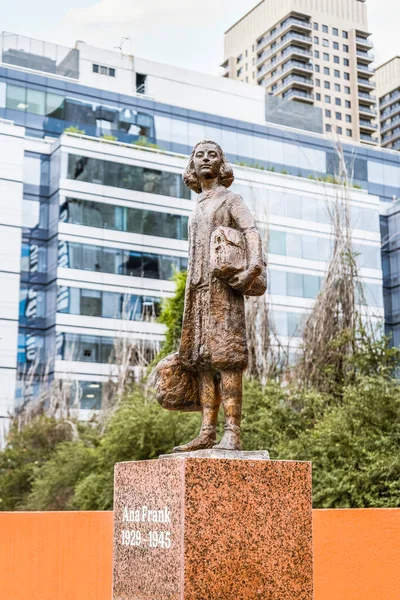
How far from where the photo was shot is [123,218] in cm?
5072

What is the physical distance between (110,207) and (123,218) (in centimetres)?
95

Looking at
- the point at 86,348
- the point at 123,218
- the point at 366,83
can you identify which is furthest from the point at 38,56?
the point at 366,83

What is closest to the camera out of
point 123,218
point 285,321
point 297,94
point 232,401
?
point 232,401

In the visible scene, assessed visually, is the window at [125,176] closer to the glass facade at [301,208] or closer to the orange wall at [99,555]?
the glass facade at [301,208]

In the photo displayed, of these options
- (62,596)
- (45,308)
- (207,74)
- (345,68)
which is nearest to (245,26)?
(345,68)

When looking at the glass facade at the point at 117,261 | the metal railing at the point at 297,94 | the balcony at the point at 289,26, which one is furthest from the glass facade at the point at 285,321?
the metal railing at the point at 297,94

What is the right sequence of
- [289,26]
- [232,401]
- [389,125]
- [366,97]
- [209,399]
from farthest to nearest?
[389,125], [366,97], [289,26], [209,399], [232,401]

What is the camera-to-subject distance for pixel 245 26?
109250 millimetres

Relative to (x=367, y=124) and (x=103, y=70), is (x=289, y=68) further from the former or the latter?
(x=103, y=70)

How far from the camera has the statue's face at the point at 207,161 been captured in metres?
7.35

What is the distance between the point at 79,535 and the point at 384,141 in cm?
10870

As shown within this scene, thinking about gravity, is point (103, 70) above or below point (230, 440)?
above

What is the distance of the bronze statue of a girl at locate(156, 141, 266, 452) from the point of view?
681 centimetres

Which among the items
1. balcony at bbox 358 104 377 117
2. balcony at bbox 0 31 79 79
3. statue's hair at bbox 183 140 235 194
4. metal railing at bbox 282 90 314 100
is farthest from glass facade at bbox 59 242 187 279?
balcony at bbox 358 104 377 117
